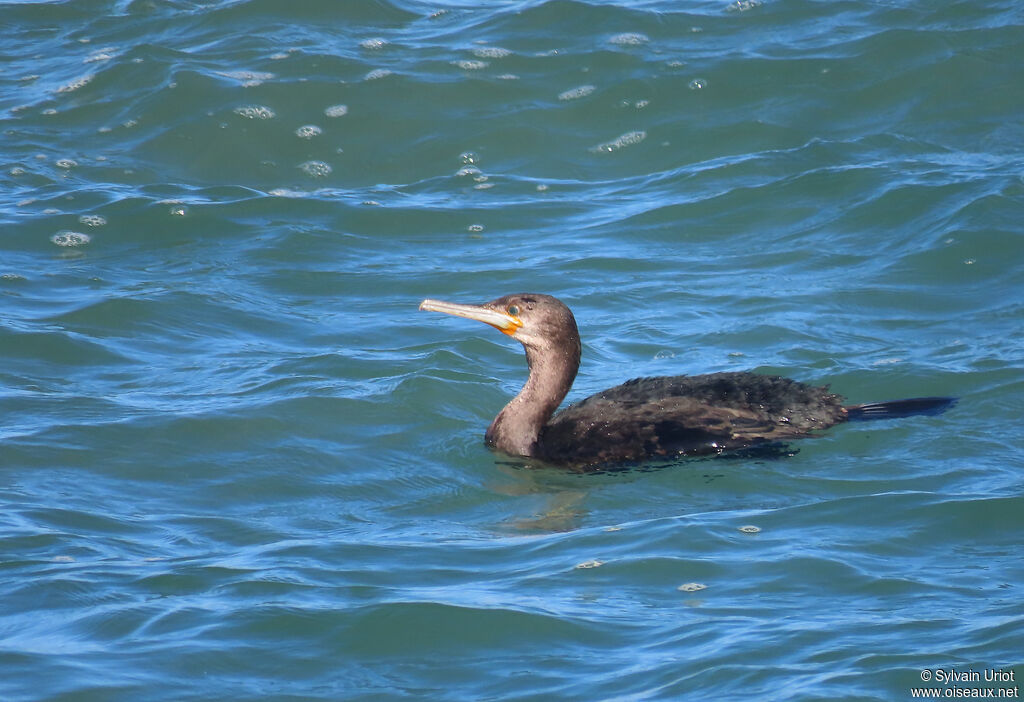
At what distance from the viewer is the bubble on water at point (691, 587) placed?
18.9ft

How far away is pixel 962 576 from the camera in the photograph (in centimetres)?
574

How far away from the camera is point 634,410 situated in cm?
771

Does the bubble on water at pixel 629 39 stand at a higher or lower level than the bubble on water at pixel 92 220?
higher

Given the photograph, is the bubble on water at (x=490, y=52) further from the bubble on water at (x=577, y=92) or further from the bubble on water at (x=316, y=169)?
the bubble on water at (x=316, y=169)

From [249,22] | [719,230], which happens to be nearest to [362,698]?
[719,230]

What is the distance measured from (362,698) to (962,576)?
2.54 m

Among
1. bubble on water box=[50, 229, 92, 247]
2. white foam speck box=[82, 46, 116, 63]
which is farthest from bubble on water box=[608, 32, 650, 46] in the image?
bubble on water box=[50, 229, 92, 247]

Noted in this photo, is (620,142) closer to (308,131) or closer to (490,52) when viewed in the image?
(490,52)

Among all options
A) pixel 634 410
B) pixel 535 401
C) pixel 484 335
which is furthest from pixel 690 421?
pixel 484 335

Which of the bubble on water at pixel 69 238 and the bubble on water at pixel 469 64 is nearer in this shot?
the bubble on water at pixel 69 238

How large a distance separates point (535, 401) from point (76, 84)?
321 inches

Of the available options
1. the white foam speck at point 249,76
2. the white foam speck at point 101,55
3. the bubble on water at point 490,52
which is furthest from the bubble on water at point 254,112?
the bubble on water at point 490,52

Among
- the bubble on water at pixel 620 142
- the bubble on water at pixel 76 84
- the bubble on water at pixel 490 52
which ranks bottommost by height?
the bubble on water at pixel 620 142

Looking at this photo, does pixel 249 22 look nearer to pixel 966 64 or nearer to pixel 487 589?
pixel 966 64
